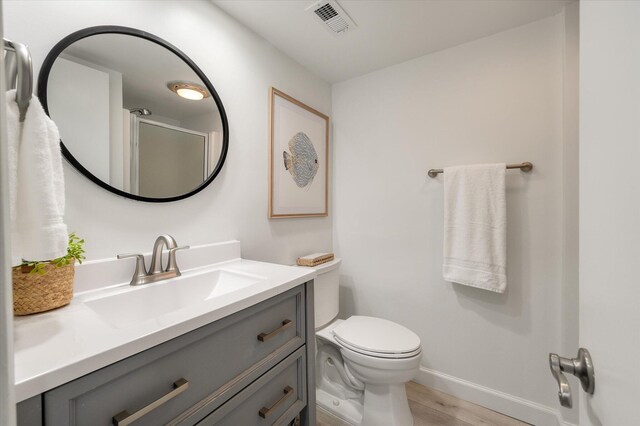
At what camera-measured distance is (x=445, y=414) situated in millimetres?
1515

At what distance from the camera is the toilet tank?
1.61m

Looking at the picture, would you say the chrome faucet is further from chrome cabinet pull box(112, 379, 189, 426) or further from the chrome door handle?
the chrome door handle

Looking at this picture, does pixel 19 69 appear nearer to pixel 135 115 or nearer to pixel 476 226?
pixel 135 115

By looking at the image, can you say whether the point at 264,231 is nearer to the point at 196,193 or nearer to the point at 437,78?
the point at 196,193

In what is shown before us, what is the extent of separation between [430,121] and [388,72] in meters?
0.51

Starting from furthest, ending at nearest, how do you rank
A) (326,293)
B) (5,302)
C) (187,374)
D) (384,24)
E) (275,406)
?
1. (326,293)
2. (384,24)
3. (275,406)
4. (187,374)
5. (5,302)

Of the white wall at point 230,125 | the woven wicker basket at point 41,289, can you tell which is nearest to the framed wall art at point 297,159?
the white wall at point 230,125

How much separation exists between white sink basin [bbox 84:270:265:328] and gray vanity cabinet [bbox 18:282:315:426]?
184 mm

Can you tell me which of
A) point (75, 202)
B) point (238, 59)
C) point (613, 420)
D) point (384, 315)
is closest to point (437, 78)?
point (238, 59)

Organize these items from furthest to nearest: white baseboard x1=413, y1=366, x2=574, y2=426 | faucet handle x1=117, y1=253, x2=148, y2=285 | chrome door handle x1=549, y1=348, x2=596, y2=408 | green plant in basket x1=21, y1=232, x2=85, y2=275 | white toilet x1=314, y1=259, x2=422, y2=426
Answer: white baseboard x1=413, y1=366, x2=574, y2=426
white toilet x1=314, y1=259, x2=422, y2=426
faucet handle x1=117, y1=253, x2=148, y2=285
green plant in basket x1=21, y1=232, x2=85, y2=275
chrome door handle x1=549, y1=348, x2=596, y2=408

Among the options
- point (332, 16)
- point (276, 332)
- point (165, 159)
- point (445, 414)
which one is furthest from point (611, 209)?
point (445, 414)

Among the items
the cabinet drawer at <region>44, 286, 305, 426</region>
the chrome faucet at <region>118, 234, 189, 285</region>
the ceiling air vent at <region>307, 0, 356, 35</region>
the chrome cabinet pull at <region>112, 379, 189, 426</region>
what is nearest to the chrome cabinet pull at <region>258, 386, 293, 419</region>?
the cabinet drawer at <region>44, 286, 305, 426</region>

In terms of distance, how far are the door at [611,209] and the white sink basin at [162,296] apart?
0.91 metres

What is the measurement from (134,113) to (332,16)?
1.11 m
